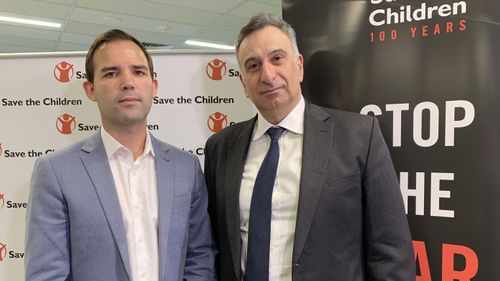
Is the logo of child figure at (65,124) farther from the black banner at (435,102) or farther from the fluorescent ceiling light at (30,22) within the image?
the fluorescent ceiling light at (30,22)

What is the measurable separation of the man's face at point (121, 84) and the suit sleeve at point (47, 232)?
29 centimetres

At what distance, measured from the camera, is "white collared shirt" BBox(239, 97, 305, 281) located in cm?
137

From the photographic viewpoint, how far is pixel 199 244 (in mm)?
1516

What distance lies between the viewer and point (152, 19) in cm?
606

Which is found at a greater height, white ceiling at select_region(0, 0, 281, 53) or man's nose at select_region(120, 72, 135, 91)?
white ceiling at select_region(0, 0, 281, 53)

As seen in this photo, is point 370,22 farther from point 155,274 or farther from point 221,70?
point 155,274

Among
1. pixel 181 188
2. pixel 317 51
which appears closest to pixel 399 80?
pixel 317 51

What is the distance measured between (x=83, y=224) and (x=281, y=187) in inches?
26.8

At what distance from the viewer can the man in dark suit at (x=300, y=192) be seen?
1334 millimetres

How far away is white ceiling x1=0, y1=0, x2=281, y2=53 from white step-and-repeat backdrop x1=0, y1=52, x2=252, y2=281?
364cm

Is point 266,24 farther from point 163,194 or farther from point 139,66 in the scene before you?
point 163,194

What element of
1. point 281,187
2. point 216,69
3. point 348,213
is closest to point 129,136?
point 281,187

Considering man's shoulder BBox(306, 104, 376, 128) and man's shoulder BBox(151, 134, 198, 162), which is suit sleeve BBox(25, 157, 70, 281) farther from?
man's shoulder BBox(306, 104, 376, 128)

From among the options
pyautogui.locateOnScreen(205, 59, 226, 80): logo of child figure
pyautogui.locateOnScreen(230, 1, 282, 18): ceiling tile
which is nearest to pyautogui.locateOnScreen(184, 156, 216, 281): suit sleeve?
pyautogui.locateOnScreen(205, 59, 226, 80): logo of child figure
